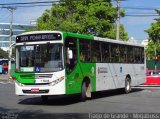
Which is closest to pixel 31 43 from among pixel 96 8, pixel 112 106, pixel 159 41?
pixel 112 106

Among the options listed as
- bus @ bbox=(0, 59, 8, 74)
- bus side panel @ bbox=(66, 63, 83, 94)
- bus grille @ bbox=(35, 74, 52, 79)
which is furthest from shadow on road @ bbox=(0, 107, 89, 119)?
bus @ bbox=(0, 59, 8, 74)

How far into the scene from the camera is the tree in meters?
49.2

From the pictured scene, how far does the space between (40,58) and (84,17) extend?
1306 inches

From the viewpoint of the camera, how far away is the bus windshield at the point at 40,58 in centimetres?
1705

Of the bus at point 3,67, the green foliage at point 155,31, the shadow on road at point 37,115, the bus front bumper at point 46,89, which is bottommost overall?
the bus at point 3,67

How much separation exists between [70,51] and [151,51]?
5442 centimetres

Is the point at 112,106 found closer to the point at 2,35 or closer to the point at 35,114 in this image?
the point at 35,114

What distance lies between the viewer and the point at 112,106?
54.4ft

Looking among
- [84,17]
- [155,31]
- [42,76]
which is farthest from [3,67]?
[42,76]

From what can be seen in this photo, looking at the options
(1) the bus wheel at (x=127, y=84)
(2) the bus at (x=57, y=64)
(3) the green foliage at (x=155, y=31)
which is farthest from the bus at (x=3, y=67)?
(2) the bus at (x=57, y=64)

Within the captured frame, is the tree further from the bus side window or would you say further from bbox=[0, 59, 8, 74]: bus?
the bus side window

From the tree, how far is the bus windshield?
30956 millimetres

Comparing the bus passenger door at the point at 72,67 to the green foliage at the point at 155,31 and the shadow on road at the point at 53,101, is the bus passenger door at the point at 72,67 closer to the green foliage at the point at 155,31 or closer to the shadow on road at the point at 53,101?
the shadow on road at the point at 53,101

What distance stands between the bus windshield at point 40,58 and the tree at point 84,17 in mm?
30956
